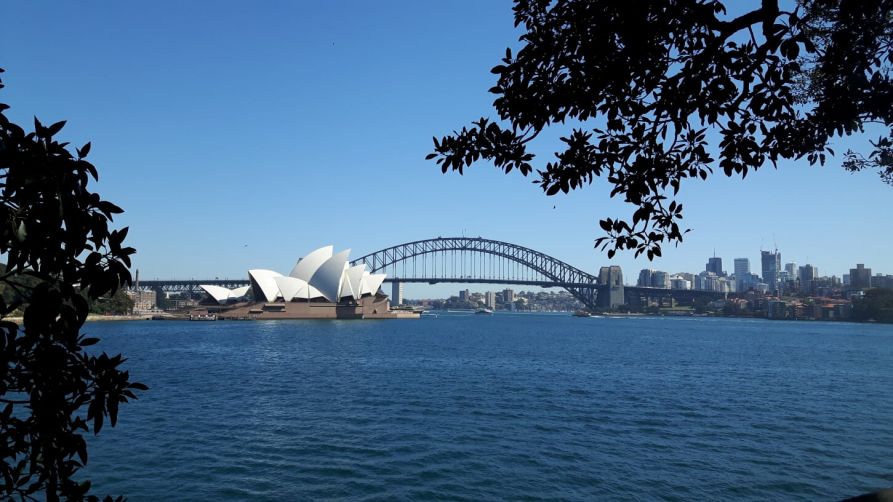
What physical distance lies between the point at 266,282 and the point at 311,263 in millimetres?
7321

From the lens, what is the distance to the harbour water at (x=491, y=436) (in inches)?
424

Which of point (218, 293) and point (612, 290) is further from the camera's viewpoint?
point (612, 290)

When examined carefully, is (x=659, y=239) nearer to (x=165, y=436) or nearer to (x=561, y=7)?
(x=561, y=7)

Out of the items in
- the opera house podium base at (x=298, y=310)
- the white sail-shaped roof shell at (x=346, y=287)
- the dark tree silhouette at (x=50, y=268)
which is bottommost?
the opera house podium base at (x=298, y=310)

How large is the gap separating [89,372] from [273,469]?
9.84 m

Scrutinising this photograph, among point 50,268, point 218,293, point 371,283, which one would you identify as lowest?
point 50,268

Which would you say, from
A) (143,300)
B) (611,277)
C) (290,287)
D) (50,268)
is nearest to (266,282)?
(290,287)

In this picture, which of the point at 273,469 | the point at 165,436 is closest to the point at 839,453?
the point at 273,469

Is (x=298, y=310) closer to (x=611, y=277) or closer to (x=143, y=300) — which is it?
(x=143, y=300)

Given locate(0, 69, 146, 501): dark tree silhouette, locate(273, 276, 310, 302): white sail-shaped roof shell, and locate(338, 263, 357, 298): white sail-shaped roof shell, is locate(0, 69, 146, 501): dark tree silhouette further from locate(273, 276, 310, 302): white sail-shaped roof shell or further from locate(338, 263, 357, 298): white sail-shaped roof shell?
locate(273, 276, 310, 302): white sail-shaped roof shell

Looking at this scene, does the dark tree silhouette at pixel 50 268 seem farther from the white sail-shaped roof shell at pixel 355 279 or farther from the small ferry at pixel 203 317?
the small ferry at pixel 203 317

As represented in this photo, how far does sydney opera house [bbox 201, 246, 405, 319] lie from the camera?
9375cm

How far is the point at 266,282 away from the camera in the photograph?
94.6 meters

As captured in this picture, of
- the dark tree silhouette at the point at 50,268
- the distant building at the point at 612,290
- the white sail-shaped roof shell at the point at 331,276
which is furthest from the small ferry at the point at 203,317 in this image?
the dark tree silhouette at the point at 50,268
